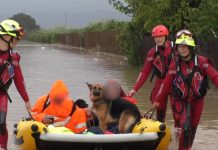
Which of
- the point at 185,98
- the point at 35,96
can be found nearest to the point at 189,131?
the point at 185,98

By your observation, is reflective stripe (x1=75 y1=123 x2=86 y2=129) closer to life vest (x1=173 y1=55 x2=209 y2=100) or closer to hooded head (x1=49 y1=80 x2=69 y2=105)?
hooded head (x1=49 y1=80 x2=69 y2=105)

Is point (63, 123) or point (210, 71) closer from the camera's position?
point (210, 71)

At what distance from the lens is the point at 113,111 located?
8023mm

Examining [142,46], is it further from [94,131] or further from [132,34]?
[94,131]

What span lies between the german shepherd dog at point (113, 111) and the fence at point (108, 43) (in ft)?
37.4

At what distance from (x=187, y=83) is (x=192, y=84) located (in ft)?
0.22

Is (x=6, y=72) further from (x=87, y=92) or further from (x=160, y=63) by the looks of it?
(x=87, y=92)

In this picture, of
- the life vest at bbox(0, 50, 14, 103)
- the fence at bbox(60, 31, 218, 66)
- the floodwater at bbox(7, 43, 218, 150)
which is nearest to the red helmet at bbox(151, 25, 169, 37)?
the floodwater at bbox(7, 43, 218, 150)

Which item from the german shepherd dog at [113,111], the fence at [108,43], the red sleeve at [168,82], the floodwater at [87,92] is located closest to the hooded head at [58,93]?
the german shepherd dog at [113,111]

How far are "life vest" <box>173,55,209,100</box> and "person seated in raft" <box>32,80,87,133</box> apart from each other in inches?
53.4

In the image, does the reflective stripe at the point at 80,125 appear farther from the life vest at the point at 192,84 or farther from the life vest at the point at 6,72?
the life vest at the point at 192,84

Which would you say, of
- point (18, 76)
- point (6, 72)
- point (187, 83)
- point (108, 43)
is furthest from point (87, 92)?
point (108, 43)

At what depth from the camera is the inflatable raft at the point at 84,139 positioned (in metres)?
7.00

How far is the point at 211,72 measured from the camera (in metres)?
7.85
